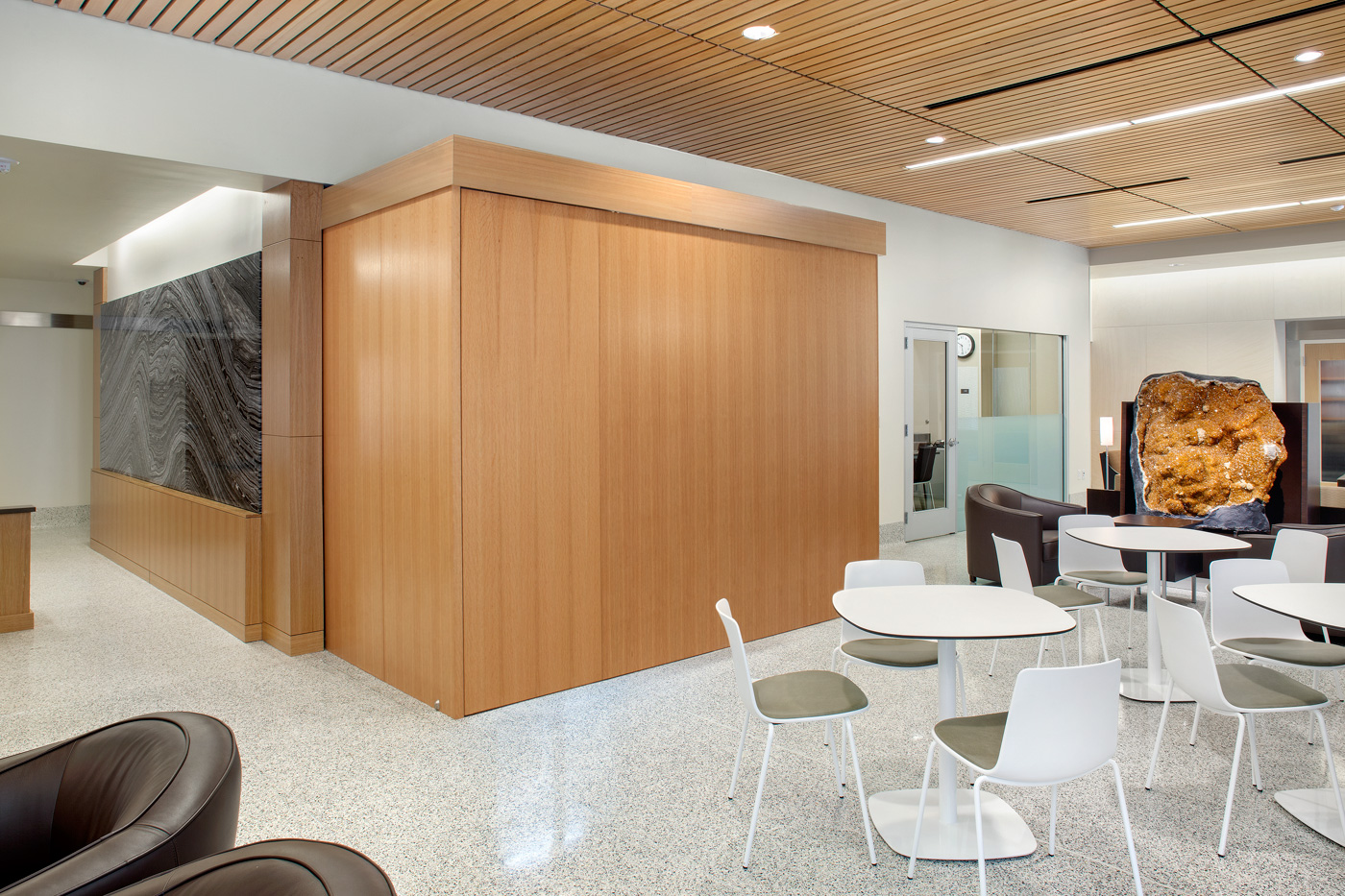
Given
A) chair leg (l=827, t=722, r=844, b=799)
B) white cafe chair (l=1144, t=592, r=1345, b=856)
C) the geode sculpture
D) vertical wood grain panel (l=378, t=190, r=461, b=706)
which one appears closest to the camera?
white cafe chair (l=1144, t=592, r=1345, b=856)

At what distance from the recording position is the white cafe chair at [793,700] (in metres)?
3.03

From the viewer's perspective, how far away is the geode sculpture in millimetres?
7113

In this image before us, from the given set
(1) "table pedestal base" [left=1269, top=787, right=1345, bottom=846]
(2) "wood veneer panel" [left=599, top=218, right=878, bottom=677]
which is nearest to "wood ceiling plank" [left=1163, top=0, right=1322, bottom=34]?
(2) "wood veneer panel" [left=599, top=218, right=878, bottom=677]

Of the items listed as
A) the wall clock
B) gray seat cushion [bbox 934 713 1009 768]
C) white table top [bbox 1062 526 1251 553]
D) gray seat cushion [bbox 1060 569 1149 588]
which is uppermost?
the wall clock

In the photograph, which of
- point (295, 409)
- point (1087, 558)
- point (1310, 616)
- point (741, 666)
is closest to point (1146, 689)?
point (1087, 558)

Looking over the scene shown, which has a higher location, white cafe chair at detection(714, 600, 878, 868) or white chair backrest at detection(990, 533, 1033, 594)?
white chair backrest at detection(990, 533, 1033, 594)

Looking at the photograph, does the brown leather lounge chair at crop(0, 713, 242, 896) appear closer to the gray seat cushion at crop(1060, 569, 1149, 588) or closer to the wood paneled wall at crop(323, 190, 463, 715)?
the wood paneled wall at crop(323, 190, 463, 715)

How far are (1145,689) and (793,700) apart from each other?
2.67 metres

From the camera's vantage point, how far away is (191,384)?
693cm

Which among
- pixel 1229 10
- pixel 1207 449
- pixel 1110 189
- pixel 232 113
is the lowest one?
pixel 1207 449

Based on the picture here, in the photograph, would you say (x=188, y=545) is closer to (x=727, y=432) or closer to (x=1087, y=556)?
(x=727, y=432)

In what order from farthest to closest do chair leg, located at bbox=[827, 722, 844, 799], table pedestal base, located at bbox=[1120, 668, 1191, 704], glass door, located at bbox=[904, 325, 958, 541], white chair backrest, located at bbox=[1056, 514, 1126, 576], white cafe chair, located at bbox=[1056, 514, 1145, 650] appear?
glass door, located at bbox=[904, 325, 958, 541]
white chair backrest, located at bbox=[1056, 514, 1126, 576]
white cafe chair, located at bbox=[1056, 514, 1145, 650]
table pedestal base, located at bbox=[1120, 668, 1191, 704]
chair leg, located at bbox=[827, 722, 844, 799]

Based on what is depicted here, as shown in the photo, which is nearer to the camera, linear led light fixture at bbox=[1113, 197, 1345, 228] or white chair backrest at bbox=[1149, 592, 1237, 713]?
white chair backrest at bbox=[1149, 592, 1237, 713]

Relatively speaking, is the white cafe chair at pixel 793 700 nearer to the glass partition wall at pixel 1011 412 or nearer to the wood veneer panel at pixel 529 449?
the wood veneer panel at pixel 529 449
